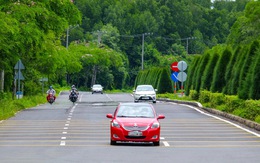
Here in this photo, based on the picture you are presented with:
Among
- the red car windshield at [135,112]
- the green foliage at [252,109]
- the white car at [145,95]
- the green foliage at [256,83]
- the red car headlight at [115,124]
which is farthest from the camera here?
the white car at [145,95]

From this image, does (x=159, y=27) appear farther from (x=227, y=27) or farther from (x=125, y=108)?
(x=125, y=108)

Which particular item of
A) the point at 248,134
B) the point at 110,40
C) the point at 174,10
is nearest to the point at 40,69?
the point at 248,134

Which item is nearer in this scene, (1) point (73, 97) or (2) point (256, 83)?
(2) point (256, 83)

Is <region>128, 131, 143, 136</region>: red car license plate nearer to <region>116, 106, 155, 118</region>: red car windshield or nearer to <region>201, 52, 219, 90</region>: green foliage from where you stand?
<region>116, 106, 155, 118</region>: red car windshield

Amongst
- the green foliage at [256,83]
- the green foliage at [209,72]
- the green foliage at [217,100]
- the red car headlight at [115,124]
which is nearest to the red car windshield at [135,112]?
the red car headlight at [115,124]

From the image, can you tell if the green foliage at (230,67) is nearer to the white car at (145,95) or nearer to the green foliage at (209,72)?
the green foliage at (209,72)

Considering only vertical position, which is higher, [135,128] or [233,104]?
[135,128]

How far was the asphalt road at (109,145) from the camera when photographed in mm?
20016

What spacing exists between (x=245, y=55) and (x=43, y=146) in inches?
877

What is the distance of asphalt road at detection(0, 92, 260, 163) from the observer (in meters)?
20.0

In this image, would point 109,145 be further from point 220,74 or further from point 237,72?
point 220,74

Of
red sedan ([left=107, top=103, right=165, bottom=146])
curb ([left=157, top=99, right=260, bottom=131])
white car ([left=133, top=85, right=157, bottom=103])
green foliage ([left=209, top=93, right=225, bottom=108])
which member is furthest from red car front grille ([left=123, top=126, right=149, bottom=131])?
white car ([left=133, top=85, right=157, bottom=103])

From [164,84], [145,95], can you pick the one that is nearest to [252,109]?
[145,95]

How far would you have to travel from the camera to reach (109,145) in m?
24.6
